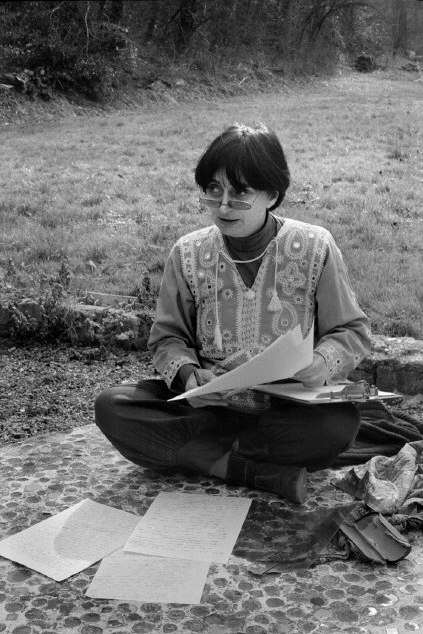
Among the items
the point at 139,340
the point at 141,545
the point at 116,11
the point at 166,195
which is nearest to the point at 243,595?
the point at 141,545

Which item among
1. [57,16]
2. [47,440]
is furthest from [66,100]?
[47,440]

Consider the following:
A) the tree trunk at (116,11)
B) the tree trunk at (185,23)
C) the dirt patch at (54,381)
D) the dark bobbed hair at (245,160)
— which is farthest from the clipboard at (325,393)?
the tree trunk at (185,23)

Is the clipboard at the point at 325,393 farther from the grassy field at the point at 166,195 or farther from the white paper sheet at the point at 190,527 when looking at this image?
the grassy field at the point at 166,195

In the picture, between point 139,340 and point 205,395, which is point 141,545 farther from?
point 139,340

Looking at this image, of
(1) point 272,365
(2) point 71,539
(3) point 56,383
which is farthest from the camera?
(3) point 56,383

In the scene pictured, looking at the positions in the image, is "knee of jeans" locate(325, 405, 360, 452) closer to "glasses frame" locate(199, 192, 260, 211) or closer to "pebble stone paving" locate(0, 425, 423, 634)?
"pebble stone paving" locate(0, 425, 423, 634)

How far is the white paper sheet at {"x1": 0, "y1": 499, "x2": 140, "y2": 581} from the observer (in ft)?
8.71

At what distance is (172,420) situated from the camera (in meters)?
3.17

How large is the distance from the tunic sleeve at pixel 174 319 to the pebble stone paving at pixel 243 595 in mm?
487

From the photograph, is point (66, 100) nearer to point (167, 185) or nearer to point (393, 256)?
point (167, 185)

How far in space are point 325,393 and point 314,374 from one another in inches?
2.9

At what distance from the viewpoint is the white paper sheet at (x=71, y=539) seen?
2656 mm

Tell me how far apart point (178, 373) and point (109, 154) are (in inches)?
265

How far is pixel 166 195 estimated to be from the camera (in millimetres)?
7551
